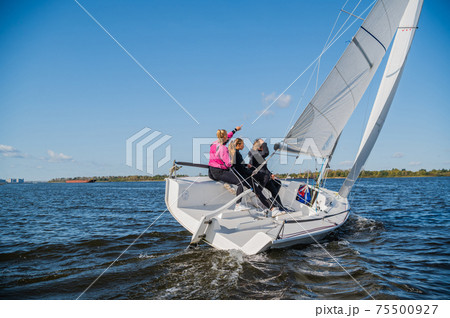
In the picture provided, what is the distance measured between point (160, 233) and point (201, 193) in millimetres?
2215

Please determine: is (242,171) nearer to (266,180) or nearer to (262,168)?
(262,168)

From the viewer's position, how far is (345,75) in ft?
25.2

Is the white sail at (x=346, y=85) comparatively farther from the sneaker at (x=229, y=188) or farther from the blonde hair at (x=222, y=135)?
the blonde hair at (x=222, y=135)

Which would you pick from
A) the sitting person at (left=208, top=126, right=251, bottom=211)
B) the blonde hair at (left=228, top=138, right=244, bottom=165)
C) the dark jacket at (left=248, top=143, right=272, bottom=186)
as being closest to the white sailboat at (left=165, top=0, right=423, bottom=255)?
the sitting person at (left=208, top=126, right=251, bottom=211)

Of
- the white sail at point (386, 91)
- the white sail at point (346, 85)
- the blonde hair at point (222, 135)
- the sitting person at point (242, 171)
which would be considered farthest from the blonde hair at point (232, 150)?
the white sail at point (386, 91)

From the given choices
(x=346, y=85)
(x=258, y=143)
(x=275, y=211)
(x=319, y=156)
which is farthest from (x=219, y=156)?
(x=346, y=85)

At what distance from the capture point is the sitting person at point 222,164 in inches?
242

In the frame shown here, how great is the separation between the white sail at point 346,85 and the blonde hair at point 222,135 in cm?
242

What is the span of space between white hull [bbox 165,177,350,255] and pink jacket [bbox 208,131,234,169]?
2.16ft

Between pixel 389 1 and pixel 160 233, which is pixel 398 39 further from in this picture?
pixel 160 233

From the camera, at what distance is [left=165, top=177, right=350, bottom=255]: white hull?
4.71 metres

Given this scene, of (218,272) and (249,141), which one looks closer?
(218,272)

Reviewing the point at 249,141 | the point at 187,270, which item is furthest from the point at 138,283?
the point at 249,141

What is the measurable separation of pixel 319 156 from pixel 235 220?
13.9 ft
